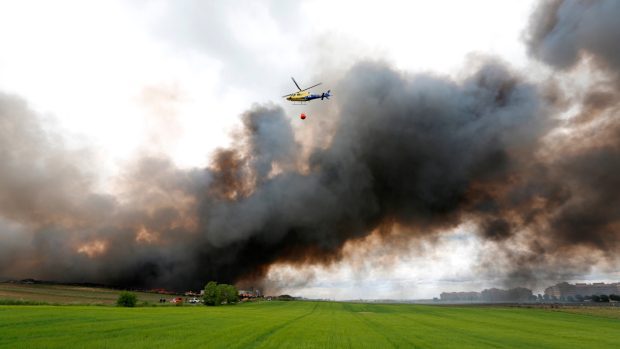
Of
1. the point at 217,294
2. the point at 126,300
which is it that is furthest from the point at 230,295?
the point at 126,300

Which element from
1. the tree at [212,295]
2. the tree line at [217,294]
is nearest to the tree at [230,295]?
the tree line at [217,294]

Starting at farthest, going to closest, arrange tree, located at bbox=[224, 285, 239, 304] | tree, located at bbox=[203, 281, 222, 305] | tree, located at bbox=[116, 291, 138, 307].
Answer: tree, located at bbox=[224, 285, 239, 304] → tree, located at bbox=[203, 281, 222, 305] → tree, located at bbox=[116, 291, 138, 307]

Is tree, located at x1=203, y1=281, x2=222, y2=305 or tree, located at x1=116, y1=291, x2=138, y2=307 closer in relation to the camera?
tree, located at x1=116, y1=291, x2=138, y2=307

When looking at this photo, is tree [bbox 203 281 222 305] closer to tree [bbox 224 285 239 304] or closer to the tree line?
the tree line

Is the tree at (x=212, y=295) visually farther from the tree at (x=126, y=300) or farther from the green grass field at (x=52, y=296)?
the tree at (x=126, y=300)

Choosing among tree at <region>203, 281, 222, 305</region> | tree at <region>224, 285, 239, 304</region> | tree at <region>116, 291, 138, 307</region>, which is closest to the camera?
tree at <region>116, 291, 138, 307</region>

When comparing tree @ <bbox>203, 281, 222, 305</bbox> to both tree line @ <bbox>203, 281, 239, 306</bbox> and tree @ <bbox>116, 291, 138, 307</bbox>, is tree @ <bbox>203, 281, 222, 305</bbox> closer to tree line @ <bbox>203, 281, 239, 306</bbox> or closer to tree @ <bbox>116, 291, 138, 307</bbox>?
tree line @ <bbox>203, 281, 239, 306</bbox>

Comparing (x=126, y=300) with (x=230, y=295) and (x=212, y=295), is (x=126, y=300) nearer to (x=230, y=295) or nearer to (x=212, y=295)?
(x=212, y=295)

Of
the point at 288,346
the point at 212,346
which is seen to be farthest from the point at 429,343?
the point at 212,346

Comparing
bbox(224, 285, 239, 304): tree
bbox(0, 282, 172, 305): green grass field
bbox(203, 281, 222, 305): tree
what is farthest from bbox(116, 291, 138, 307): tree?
bbox(224, 285, 239, 304): tree

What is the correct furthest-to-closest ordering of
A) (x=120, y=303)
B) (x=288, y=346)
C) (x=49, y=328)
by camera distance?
(x=120, y=303)
(x=49, y=328)
(x=288, y=346)

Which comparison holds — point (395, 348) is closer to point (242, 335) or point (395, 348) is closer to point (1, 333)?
point (242, 335)

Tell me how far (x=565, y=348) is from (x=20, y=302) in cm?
9931

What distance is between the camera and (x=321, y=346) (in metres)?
31.9
